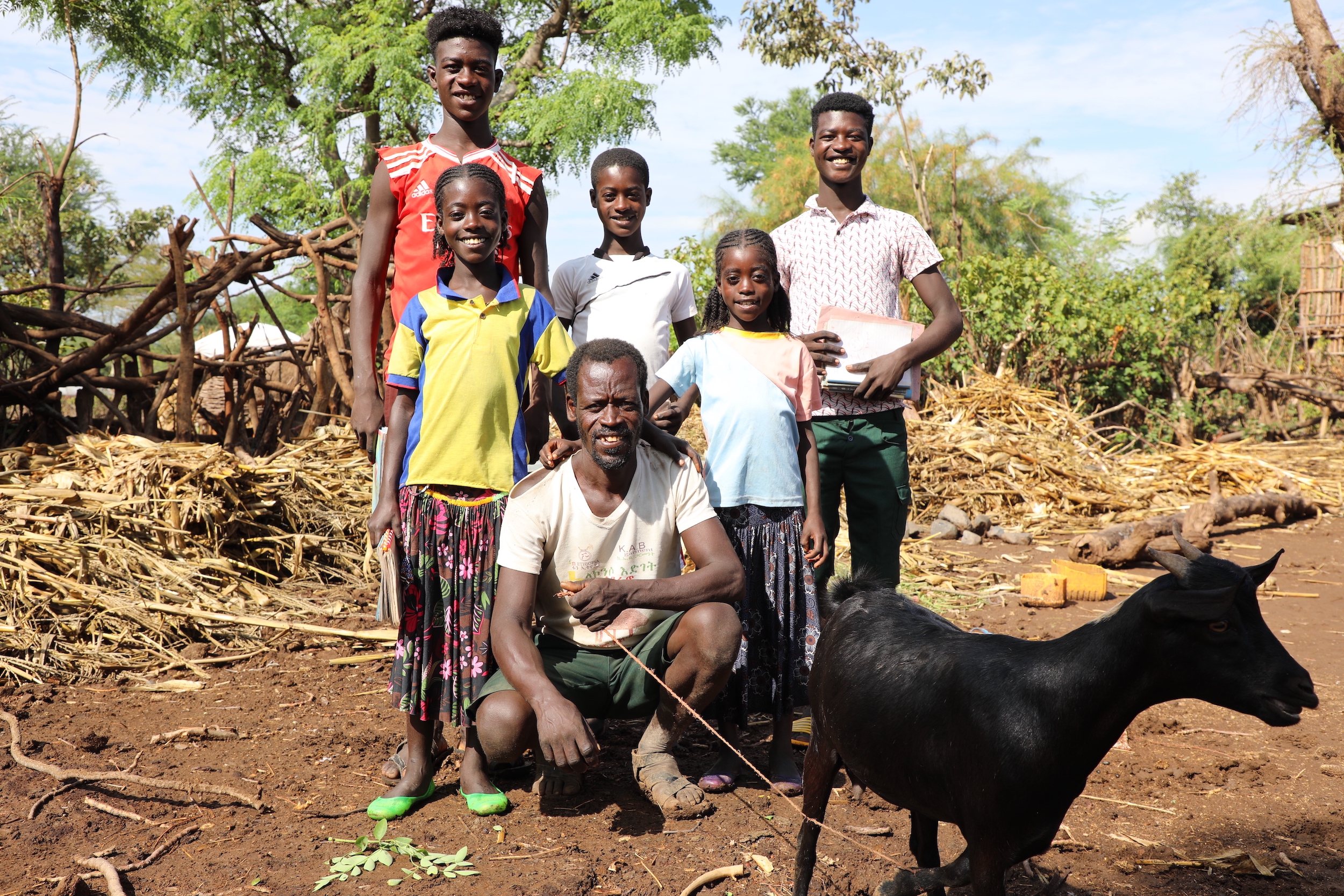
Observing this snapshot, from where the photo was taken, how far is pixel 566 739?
2.75 m

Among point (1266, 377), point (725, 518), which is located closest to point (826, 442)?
point (725, 518)

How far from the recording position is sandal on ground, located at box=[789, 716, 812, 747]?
12.7 feet

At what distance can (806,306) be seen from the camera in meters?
3.84

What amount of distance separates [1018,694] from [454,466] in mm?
1921

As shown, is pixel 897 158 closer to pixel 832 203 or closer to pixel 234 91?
pixel 234 91

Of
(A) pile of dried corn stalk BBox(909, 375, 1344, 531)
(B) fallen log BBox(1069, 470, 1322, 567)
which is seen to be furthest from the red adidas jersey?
(A) pile of dried corn stalk BBox(909, 375, 1344, 531)

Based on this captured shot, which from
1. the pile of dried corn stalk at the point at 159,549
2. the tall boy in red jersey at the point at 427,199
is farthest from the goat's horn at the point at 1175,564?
the pile of dried corn stalk at the point at 159,549

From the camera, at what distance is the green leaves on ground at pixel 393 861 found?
2828 millimetres

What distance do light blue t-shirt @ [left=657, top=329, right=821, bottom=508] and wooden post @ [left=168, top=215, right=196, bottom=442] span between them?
460 cm

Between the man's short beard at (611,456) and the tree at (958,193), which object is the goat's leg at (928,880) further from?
the tree at (958,193)

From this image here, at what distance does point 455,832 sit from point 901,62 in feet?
57.3

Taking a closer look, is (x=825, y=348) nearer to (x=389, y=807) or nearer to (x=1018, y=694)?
(x=1018, y=694)

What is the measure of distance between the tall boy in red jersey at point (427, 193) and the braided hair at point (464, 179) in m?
0.06

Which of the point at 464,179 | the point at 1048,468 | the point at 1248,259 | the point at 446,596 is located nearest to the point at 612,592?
the point at 446,596
